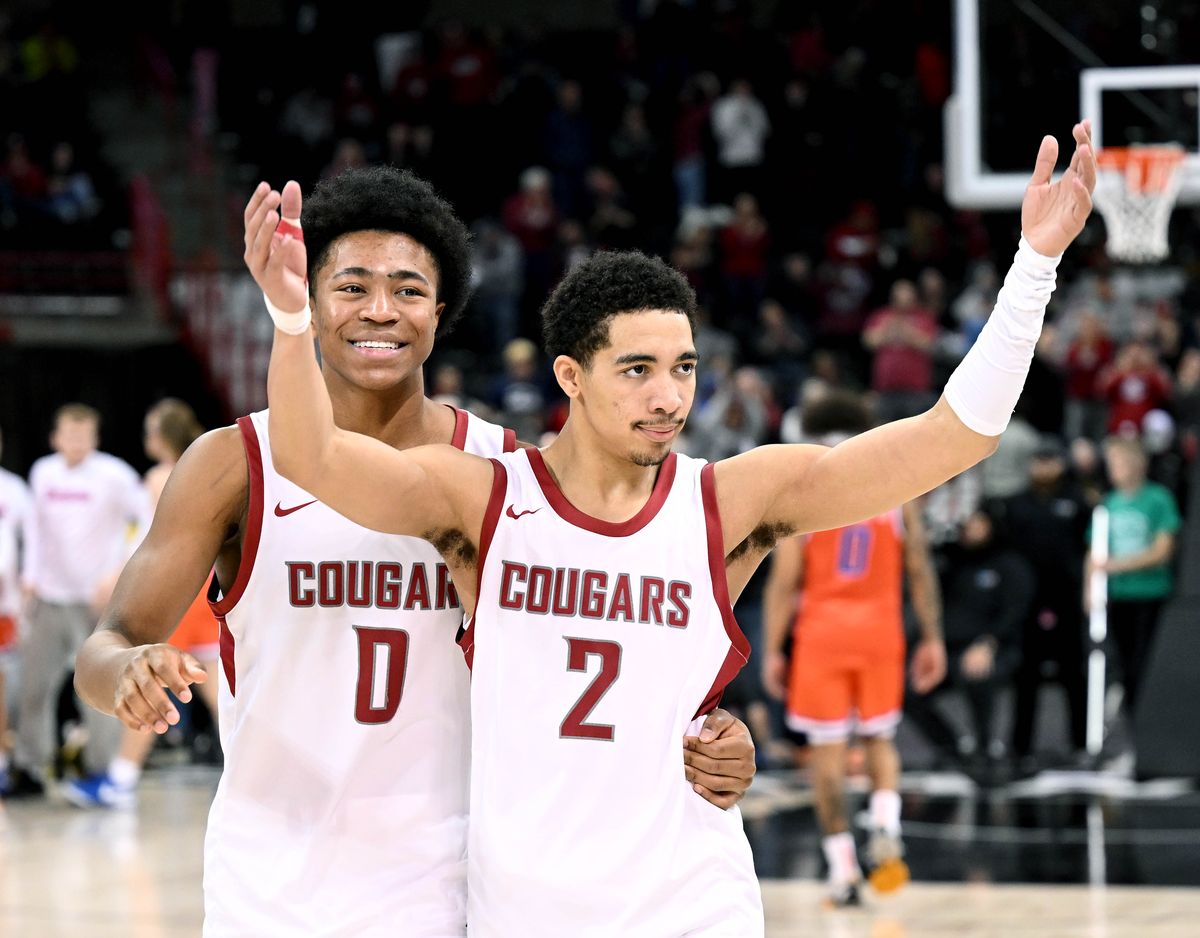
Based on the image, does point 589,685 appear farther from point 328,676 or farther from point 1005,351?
point 1005,351

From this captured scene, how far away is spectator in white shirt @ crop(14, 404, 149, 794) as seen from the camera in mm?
11055

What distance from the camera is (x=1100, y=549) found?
11.5 m

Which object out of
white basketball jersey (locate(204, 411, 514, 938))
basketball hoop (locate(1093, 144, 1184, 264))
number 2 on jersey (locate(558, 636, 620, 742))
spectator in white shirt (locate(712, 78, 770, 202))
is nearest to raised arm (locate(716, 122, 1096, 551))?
number 2 on jersey (locate(558, 636, 620, 742))

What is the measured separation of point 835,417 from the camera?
822cm

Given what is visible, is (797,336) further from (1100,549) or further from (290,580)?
(290,580)

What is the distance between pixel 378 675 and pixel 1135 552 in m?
8.73

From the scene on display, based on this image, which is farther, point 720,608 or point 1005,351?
point 720,608

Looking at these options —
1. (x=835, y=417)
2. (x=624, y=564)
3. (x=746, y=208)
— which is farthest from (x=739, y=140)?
(x=624, y=564)

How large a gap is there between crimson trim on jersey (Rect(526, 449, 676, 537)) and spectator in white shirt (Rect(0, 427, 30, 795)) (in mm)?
8269

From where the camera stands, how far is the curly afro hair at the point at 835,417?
8.20 meters

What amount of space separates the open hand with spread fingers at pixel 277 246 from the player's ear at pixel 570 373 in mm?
649

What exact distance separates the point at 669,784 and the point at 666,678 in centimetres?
19

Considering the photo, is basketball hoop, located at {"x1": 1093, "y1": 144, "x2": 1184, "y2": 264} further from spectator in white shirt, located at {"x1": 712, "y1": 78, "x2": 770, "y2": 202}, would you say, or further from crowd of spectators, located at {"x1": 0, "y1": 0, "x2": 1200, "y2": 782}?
spectator in white shirt, located at {"x1": 712, "y1": 78, "x2": 770, "y2": 202}

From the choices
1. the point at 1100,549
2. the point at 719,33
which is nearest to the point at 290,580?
the point at 1100,549
